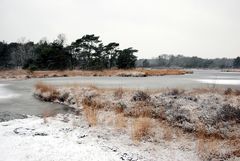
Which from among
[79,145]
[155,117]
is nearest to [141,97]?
[155,117]

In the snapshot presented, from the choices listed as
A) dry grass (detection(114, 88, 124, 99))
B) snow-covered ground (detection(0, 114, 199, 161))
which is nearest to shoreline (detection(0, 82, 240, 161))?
snow-covered ground (detection(0, 114, 199, 161))

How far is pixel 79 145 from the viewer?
8891 mm

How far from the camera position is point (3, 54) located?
89125mm

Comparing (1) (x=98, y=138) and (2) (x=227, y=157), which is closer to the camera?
(2) (x=227, y=157)

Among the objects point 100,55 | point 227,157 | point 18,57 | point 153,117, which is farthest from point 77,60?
point 227,157

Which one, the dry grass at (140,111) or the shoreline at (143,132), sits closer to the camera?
the shoreline at (143,132)

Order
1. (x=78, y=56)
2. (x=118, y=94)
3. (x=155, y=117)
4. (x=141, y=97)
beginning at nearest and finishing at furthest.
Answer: (x=155, y=117), (x=141, y=97), (x=118, y=94), (x=78, y=56)

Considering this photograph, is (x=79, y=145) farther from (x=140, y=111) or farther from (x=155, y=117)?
(x=140, y=111)

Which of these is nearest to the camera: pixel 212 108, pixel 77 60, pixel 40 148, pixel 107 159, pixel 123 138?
pixel 107 159

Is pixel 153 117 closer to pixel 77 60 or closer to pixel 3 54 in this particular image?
pixel 77 60

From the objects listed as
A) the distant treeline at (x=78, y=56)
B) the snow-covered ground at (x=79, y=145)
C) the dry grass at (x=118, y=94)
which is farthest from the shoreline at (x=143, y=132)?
the distant treeline at (x=78, y=56)

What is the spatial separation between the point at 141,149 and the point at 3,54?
288 feet

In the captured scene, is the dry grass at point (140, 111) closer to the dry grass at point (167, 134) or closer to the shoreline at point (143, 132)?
the shoreline at point (143, 132)

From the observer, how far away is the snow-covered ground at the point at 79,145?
800 cm
